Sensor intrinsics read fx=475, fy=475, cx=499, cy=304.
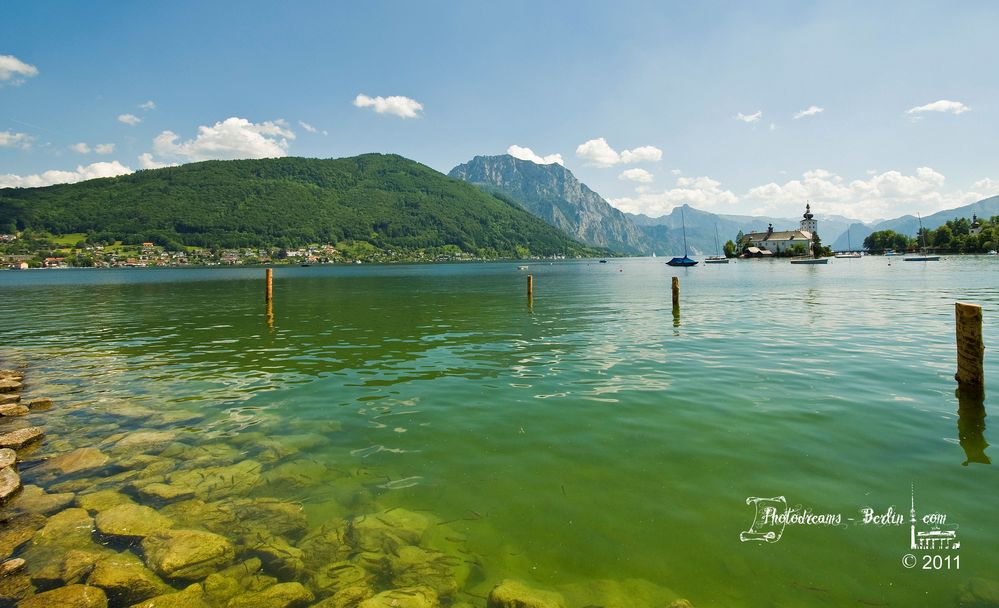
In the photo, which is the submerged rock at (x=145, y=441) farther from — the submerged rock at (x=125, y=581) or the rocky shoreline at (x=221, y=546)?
the submerged rock at (x=125, y=581)

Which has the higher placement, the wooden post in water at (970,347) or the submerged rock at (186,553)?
the wooden post in water at (970,347)

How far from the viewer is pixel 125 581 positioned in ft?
20.4

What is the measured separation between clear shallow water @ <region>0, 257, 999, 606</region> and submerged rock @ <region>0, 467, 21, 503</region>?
604 mm

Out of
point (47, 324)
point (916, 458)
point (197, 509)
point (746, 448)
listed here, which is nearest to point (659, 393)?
point (746, 448)

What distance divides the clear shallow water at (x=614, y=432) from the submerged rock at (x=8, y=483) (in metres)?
0.60

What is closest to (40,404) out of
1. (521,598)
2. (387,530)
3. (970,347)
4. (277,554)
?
(277,554)

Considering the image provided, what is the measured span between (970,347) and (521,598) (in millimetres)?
15338

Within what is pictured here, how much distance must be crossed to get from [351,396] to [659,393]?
9799 mm

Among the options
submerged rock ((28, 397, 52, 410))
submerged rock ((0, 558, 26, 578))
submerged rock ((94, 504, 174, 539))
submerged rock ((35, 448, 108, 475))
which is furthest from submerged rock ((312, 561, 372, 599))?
submerged rock ((28, 397, 52, 410))

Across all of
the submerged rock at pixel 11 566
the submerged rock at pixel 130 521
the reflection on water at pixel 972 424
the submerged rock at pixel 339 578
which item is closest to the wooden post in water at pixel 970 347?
the reflection on water at pixel 972 424

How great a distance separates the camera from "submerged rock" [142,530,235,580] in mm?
6539

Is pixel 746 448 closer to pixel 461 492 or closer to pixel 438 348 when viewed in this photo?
pixel 461 492

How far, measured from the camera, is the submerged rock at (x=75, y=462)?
1016 cm

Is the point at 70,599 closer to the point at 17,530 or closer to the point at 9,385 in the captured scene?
the point at 17,530
